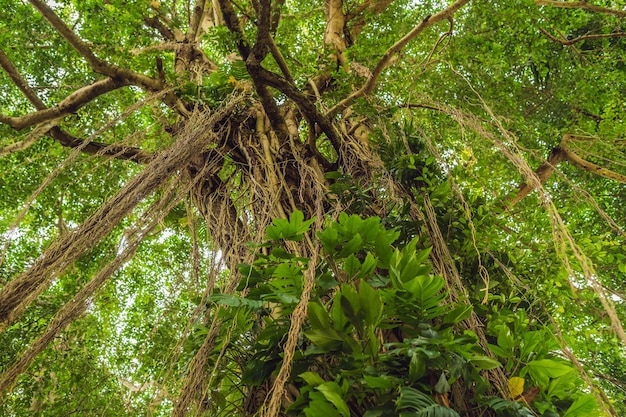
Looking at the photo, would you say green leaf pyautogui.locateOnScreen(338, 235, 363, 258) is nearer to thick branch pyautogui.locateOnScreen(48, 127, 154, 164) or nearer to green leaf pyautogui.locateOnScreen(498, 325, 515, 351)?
green leaf pyautogui.locateOnScreen(498, 325, 515, 351)

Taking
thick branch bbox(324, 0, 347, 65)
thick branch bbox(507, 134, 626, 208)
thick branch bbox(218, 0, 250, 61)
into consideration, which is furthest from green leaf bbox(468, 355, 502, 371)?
thick branch bbox(324, 0, 347, 65)

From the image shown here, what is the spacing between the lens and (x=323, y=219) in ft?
5.65

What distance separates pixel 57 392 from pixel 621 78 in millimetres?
4688

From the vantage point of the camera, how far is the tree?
3.71ft

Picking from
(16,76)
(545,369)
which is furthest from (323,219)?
(16,76)

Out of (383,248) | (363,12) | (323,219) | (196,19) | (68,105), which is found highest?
(363,12)

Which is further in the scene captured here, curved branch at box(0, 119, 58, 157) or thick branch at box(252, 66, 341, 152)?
curved branch at box(0, 119, 58, 157)

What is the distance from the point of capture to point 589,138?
8.90ft

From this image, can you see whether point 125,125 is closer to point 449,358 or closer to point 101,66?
point 101,66

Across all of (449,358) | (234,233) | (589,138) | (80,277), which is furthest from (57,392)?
(589,138)

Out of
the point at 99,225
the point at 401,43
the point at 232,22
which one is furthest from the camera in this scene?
the point at 401,43

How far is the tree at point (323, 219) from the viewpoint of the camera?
→ 1.13 meters

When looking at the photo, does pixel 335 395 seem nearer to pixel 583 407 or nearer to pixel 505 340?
pixel 505 340

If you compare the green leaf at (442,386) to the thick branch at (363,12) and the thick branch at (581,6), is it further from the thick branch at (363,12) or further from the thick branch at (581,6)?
the thick branch at (581,6)
